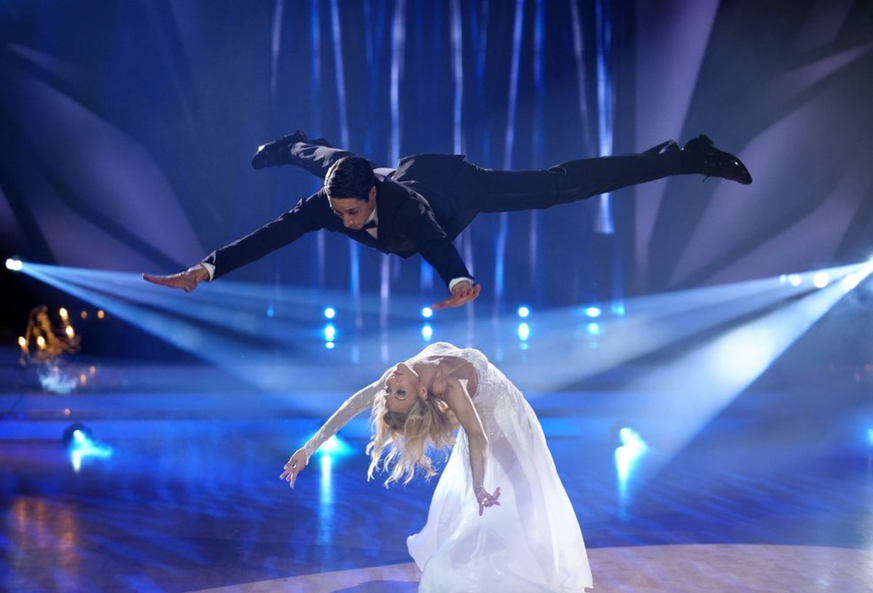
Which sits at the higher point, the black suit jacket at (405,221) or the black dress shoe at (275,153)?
the black dress shoe at (275,153)

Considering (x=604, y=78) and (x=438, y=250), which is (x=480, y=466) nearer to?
(x=438, y=250)

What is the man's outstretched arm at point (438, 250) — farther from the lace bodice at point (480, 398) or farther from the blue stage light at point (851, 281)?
the blue stage light at point (851, 281)

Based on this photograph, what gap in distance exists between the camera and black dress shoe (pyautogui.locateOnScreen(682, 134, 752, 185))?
3.76m

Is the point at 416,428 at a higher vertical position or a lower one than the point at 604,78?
lower

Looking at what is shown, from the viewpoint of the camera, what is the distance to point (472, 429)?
11.0ft

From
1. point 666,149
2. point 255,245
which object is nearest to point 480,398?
point 255,245

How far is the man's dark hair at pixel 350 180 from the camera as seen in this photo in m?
2.91

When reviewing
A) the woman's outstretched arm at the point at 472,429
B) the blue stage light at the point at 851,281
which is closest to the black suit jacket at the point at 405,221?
the woman's outstretched arm at the point at 472,429

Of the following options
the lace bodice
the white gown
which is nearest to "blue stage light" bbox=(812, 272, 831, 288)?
the white gown

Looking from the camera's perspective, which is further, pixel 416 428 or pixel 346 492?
pixel 346 492

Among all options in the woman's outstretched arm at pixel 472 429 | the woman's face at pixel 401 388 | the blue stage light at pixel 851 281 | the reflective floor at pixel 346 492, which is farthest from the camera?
the blue stage light at pixel 851 281

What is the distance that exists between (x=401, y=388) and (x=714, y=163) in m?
1.73

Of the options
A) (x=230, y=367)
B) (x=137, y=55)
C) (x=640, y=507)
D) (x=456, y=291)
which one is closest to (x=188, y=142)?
(x=137, y=55)

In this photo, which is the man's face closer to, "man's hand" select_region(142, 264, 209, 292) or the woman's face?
"man's hand" select_region(142, 264, 209, 292)
